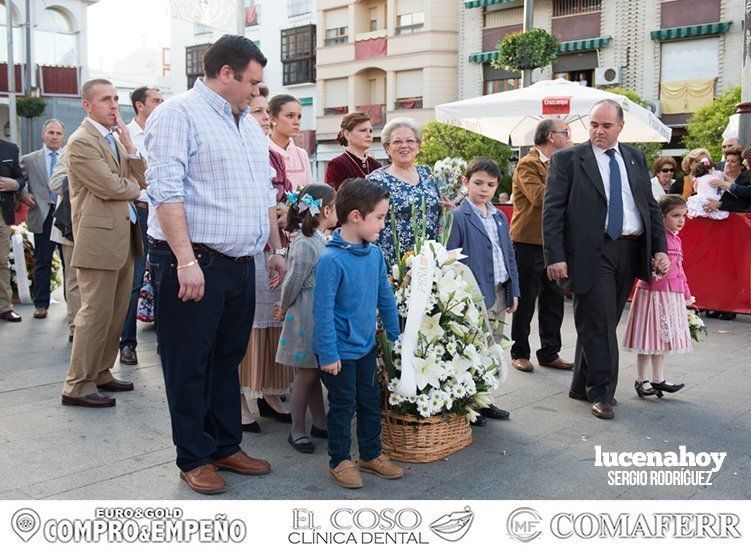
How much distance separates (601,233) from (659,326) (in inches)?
34.7

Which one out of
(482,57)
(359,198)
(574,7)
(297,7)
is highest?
(297,7)

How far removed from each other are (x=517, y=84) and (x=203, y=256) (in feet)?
100

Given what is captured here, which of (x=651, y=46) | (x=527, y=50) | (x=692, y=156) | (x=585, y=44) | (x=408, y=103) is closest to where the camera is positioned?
(x=692, y=156)

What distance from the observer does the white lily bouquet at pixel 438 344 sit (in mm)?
4102

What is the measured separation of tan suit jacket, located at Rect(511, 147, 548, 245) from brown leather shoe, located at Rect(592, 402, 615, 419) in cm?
178

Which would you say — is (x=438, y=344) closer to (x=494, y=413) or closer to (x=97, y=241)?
(x=494, y=413)

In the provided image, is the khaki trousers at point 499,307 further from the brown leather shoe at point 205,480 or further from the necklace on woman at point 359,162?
the brown leather shoe at point 205,480

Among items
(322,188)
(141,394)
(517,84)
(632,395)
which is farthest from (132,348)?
(517,84)

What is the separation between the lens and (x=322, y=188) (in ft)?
14.5

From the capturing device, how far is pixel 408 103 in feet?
119

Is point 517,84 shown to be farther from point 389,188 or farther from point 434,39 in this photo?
point 389,188

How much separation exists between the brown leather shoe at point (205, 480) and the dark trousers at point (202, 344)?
3 centimetres

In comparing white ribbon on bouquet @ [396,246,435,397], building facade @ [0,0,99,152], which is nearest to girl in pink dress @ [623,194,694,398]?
white ribbon on bouquet @ [396,246,435,397]

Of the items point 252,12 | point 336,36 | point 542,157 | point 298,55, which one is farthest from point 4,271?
point 252,12
